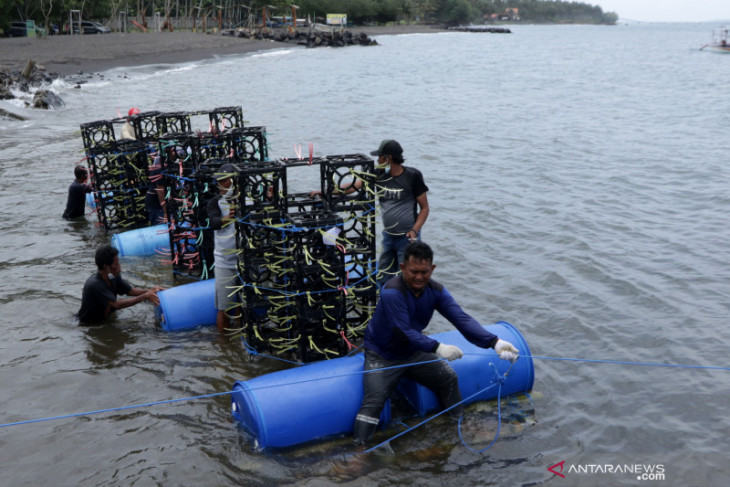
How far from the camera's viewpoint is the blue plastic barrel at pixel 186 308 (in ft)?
24.6

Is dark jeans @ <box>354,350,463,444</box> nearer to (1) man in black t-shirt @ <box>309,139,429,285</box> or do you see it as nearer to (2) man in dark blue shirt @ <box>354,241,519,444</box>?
(2) man in dark blue shirt @ <box>354,241,519,444</box>

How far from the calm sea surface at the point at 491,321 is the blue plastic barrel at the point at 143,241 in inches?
10.9

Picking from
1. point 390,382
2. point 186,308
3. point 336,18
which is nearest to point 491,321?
point 390,382

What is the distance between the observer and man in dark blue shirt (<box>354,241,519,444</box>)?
16.9 ft

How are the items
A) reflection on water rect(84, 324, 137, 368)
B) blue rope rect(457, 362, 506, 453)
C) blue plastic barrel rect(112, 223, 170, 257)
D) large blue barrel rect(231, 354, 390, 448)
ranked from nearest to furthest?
large blue barrel rect(231, 354, 390, 448) → blue rope rect(457, 362, 506, 453) → reflection on water rect(84, 324, 137, 368) → blue plastic barrel rect(112, 223, 170, 257)

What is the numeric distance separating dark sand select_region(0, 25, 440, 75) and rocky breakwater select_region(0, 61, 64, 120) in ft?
10.6

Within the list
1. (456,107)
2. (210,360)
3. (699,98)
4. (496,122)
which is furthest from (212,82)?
(210,360)

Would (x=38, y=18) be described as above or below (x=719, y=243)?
above

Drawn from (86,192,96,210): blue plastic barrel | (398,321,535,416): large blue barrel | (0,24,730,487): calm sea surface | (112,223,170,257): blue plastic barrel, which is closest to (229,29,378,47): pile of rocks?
(0,24,730,487): calm sea surface

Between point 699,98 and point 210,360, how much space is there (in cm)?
3473

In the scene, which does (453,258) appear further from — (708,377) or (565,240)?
(708,377)

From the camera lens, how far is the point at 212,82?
126ft

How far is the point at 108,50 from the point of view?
47.9 metres

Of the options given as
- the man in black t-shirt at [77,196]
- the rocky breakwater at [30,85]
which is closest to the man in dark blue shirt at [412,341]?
the man in black t-shirt at [77,196]
